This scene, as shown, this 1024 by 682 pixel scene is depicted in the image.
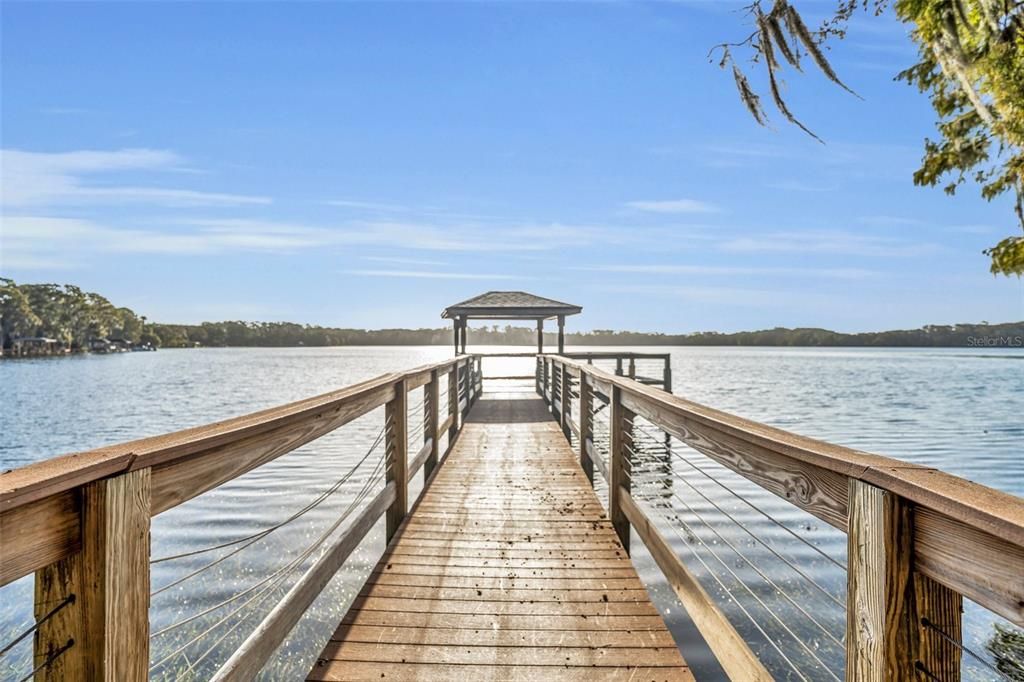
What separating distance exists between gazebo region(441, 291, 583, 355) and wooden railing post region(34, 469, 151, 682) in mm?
13575

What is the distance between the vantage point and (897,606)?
1142mm

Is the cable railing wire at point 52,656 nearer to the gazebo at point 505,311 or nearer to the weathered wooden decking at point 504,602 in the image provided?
the weathered wooden decking at point 504,602

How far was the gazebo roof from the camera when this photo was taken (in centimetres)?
1521

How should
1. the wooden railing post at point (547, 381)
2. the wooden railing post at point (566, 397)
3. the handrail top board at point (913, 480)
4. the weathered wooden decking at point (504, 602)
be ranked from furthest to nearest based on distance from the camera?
the wooden railing post at point (547, 381)
the wooden railing post at point (566, 397)
the weathered wooden decking at point (504, 602)
the handrail top board at point (913, 480)

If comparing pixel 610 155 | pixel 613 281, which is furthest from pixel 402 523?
pixel 613 281

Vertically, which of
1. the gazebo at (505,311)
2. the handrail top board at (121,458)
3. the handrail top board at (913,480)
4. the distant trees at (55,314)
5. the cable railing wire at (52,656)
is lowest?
the cable railing wire at (52,656)

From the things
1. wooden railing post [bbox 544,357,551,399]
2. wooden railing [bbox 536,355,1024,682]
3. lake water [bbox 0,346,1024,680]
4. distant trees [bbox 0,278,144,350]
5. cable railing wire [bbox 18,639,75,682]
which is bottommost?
lake water [bbox 0,346,1024,680]

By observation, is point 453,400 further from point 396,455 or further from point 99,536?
point 99,536

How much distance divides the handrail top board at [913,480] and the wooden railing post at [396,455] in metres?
2.54

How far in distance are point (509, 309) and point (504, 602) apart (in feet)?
40.8

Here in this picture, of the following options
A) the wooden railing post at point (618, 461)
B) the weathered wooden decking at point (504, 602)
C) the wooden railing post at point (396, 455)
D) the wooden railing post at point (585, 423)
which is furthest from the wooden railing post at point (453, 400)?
the wooden railing post at point (618, 461)

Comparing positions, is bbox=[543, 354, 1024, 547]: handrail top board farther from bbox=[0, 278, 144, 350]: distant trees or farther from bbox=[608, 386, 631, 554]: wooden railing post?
bbox=[0, 278, 144, 350]: distant trees

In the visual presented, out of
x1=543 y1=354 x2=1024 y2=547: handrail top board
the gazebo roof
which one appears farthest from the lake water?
the gazebo roof

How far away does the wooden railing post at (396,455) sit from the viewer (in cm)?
397
